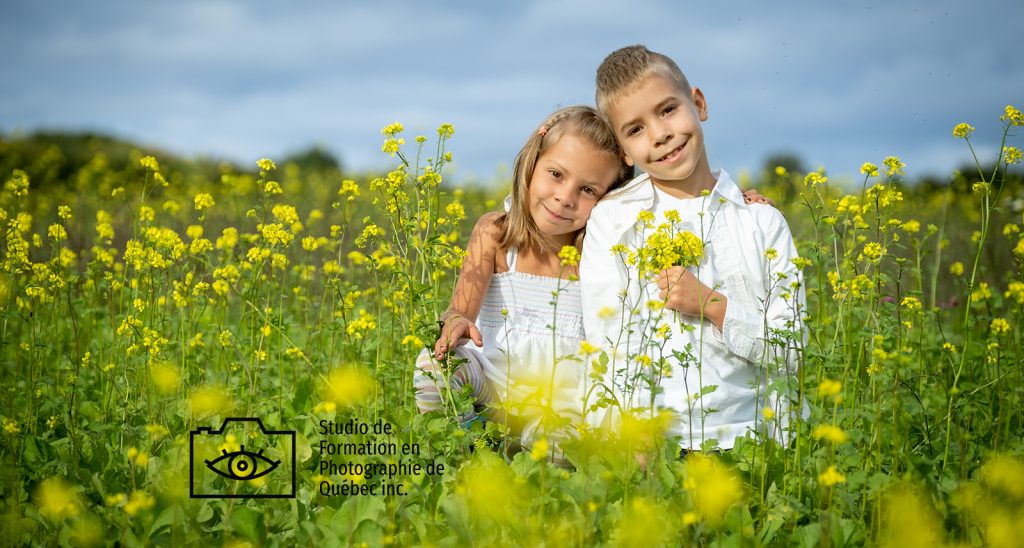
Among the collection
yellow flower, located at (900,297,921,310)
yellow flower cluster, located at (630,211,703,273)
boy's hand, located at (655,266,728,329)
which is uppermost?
yellow flower cluster, located at (630,211,703,273)

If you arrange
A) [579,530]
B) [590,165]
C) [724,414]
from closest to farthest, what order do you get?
[579,530], [724,414], [590,165]

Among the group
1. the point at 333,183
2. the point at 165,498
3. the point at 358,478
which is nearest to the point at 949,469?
the point at 358,478

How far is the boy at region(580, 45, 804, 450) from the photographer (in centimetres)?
289

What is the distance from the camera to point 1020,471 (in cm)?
205

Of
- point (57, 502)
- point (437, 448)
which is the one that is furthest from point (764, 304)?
point (57, 502)

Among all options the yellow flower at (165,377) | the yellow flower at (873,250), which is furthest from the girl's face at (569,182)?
the yellow flower at (165,377)

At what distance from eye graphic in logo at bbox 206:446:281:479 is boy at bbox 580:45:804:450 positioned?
1094mm

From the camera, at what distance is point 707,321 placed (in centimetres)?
297

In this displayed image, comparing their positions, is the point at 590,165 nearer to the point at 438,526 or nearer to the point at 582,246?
the point at 582,246

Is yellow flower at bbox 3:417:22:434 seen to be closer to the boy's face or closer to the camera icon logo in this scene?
the camera icon logo

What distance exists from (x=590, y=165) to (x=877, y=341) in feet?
4.34

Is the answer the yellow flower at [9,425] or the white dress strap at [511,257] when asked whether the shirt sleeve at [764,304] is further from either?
the yellow flower at [9,425]

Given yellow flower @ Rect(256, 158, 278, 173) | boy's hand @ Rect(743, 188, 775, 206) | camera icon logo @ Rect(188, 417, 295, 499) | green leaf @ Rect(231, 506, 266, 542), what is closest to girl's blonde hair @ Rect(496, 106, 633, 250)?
boy's hand @ Rect(743, 188, 775, 206)

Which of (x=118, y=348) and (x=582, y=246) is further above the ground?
(x=582, y=246)
